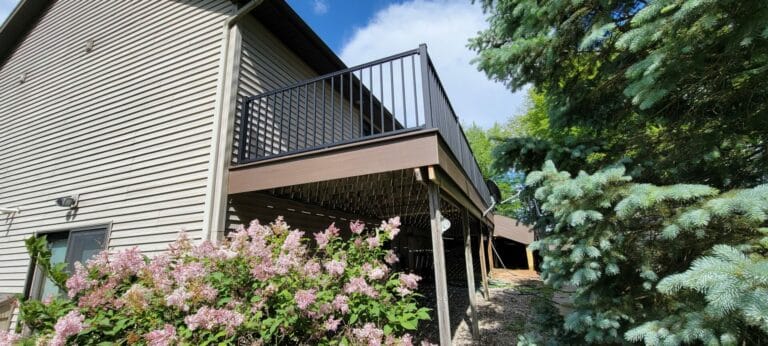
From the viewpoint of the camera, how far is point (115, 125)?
5355 millimetres

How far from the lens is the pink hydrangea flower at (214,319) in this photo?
2.25 m

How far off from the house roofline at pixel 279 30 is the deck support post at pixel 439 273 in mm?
3849

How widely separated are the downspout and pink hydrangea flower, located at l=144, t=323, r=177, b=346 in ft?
6.13

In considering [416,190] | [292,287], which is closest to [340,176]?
[292,287]

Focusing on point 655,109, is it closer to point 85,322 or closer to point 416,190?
point 416,190

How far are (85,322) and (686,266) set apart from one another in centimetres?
420

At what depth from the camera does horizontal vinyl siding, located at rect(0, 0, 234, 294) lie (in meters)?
4.57

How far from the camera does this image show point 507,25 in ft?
13.1

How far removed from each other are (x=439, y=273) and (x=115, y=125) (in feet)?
18.2

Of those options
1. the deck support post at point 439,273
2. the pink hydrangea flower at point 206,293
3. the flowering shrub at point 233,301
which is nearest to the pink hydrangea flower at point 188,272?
the flowering shrub at point 233,301

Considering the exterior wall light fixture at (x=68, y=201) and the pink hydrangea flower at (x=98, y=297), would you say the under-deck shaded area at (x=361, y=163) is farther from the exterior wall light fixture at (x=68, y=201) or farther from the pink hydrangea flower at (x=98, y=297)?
the exterior wall light fixture at (x=68, y=201)

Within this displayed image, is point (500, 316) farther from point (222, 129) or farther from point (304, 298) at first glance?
point (222, 129)

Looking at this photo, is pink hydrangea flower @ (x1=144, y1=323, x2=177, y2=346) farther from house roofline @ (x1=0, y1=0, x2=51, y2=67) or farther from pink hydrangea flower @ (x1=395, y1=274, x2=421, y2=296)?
house roofline @ (x1=0, y1=0, x2=51, y2=67)

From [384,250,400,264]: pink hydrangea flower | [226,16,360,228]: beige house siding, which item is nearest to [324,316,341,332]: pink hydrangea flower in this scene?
[384,250,400,264]: pink hydrangea flower
